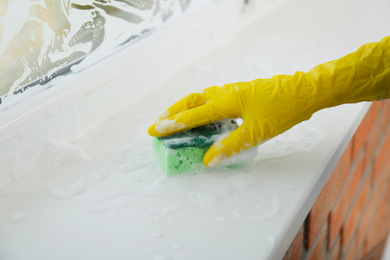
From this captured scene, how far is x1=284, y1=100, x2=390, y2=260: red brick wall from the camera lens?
52.0 inches

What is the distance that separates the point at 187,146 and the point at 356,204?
130cm

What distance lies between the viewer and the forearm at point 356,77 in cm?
116

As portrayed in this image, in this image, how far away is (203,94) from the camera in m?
1.16

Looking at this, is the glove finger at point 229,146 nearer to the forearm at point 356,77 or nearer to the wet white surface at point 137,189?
the wet white surface at point 137,189

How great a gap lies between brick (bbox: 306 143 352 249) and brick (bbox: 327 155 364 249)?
4.7 inches

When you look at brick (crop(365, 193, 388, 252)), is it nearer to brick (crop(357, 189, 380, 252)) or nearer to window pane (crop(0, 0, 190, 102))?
brick (crop(357, 189, 380, 252))

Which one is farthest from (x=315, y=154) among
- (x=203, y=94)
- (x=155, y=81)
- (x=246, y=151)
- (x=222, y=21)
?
(x=222, y=21)

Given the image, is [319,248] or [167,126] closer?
[167,126]

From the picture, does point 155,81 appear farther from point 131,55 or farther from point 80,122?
point 80,122

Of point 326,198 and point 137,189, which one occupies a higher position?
point 137,189

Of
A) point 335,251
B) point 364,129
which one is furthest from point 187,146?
point 335,251

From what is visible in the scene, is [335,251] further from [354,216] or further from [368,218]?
[368,218]

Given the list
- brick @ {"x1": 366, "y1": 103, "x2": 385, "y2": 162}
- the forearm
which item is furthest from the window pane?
brick @ {"x1": 366, "y1": 103, "x2": 385, "y2": 162}

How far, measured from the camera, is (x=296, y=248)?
3.80 ft
